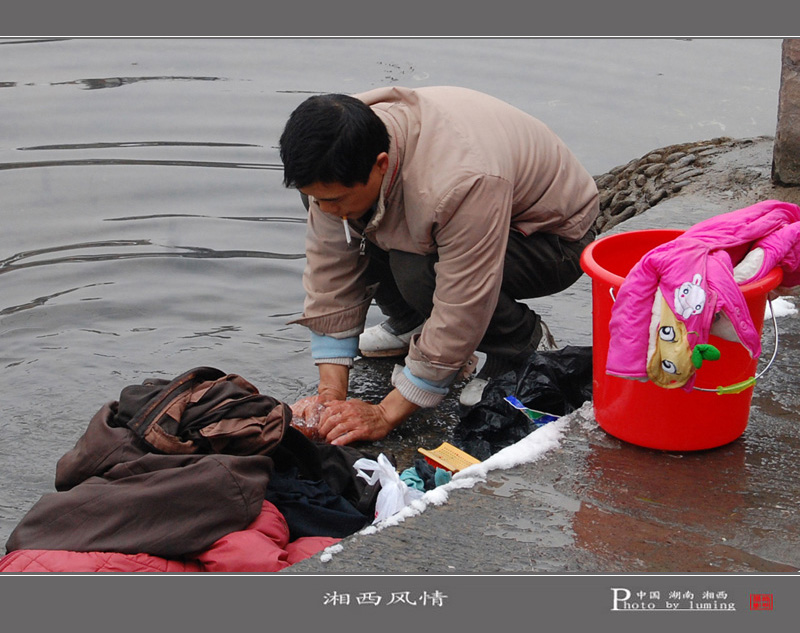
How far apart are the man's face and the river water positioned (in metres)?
0.99

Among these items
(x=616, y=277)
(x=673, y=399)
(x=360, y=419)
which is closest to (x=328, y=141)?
(x=616, y=277)

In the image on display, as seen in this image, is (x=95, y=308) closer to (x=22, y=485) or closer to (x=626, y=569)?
(x=22, y=485)

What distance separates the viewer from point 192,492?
8.77 feet

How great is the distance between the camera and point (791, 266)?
2758 mm

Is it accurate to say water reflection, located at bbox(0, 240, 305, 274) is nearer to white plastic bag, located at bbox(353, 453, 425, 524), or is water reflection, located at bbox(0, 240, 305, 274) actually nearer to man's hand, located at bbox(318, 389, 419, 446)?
man's hand, located at bbox(318, 389, 419, 446)

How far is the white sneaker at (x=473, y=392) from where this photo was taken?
3850 mm

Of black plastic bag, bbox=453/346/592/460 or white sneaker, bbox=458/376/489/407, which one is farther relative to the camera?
white sneaker, bbox=458/376/489/407

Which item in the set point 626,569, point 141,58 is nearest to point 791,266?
point 626,569

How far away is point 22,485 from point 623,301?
2411 mm

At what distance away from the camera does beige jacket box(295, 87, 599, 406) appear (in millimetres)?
3186

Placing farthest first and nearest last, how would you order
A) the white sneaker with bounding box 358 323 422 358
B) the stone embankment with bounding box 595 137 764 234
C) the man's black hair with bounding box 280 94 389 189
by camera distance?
1. the stone embankment with bounding box 595 137 764 234
2. the white sneaker with bounding box 358 323 422 358
3. the man's black hair with bounding box 280 94 389 189

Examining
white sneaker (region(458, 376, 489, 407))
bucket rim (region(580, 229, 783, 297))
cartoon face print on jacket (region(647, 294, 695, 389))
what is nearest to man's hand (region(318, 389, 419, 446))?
white sneaker (region(458, 376, 489, 407))

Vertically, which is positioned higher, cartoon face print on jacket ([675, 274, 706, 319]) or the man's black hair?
the man's black hair

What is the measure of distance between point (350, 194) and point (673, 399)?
3.93 feet
